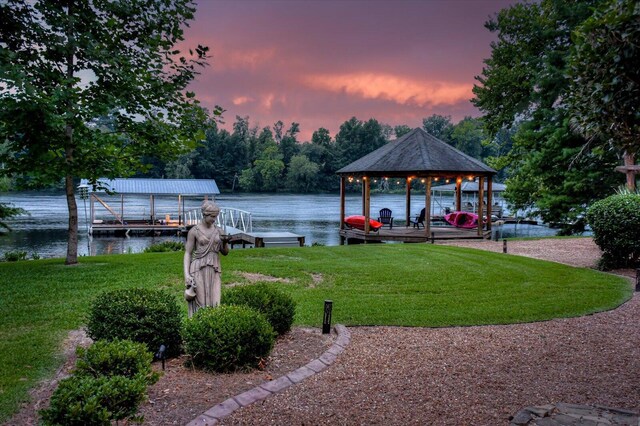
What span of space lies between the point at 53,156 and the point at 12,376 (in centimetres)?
633

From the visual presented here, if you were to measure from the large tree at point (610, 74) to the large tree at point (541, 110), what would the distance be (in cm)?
1470

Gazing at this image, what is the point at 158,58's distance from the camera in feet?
39.3

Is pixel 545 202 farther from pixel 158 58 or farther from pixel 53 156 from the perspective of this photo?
pixel 53 156

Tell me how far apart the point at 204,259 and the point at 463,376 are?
3.43 metres

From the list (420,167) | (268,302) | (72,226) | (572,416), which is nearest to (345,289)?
(268,302)

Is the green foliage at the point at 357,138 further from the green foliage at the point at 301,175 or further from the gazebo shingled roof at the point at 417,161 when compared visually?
the gazebo shingled roof at the point at 417,161

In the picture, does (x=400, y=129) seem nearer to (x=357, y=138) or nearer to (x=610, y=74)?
(x=357, y=138)

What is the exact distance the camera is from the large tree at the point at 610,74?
4262 mm

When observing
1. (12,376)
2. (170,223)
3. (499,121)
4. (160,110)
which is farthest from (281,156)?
(12,376)

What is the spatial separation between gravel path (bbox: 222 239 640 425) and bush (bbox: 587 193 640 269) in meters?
5.55

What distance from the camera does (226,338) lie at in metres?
5.47

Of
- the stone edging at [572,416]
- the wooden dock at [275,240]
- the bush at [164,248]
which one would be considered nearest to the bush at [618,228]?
the stone edging at [572,416]

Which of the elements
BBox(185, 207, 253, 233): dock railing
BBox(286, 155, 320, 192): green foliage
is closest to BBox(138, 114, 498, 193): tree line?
BBox(286, 155, 320, 192): green foliage

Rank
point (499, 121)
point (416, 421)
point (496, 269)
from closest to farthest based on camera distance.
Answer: point (416, 421) < point (496, 269) < point (499, 121)
